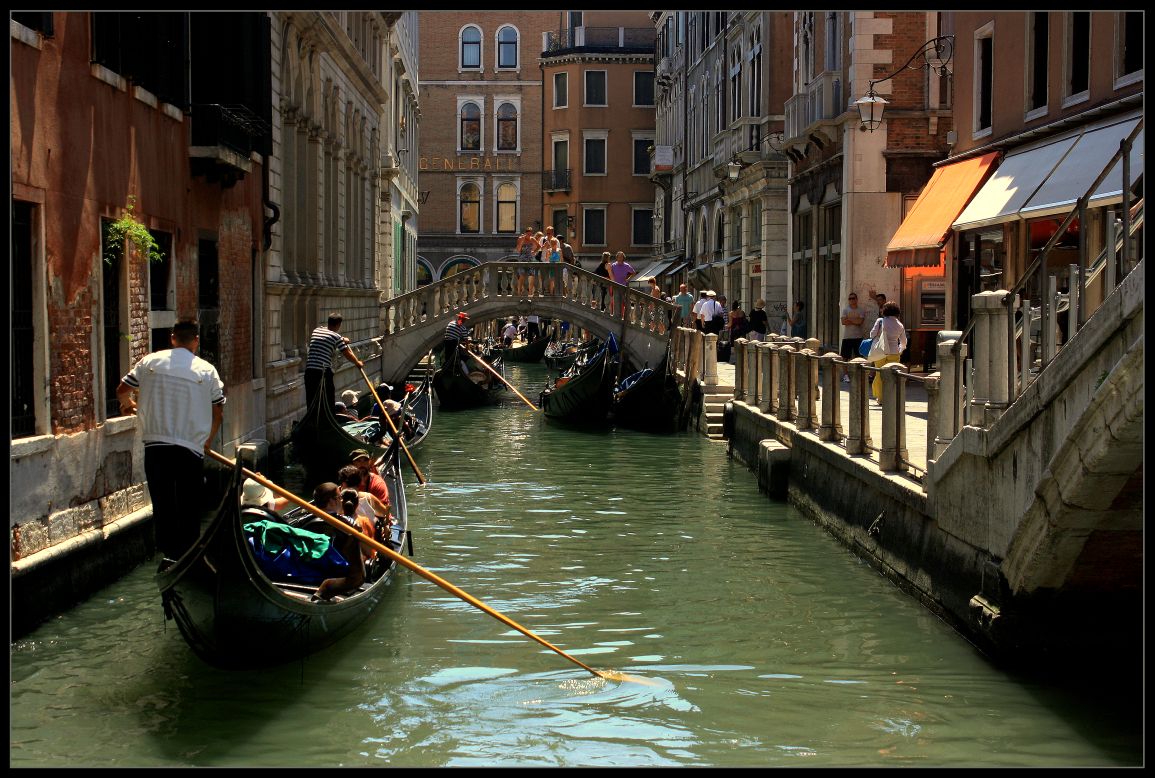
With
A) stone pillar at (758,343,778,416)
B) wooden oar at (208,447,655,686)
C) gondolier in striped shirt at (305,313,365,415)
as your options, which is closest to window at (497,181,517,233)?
stone pillar at (758,343,778,416)

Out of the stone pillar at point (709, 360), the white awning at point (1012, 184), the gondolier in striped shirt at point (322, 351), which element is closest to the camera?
the white awning at point (1012, 184)

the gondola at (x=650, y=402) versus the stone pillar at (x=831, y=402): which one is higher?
the stone pillar at (x=831, y=402)

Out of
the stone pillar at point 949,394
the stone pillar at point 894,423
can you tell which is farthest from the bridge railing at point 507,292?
the stone pillar at point 949,394

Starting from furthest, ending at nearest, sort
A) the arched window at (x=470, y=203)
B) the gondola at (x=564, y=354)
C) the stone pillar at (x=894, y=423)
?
the arched window at (x=470, y=203), the gondola at (x=564, y=354), the stone pillar at (x=894, y=423)

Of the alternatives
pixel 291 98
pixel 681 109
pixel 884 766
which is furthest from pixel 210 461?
pixel 681 109

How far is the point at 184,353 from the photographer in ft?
22.6

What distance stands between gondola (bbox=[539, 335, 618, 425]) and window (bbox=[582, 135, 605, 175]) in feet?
80.3

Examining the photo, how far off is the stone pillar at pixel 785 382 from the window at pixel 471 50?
109 feet

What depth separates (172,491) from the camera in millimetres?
6914

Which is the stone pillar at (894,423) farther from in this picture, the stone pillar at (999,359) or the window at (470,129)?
the window at (470,129)

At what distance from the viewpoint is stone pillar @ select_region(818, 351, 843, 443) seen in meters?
11.1

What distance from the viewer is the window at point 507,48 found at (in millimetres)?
45469

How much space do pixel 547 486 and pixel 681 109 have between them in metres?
22.0

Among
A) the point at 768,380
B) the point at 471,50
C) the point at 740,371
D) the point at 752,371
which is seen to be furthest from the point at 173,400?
the point at 471,50
